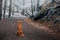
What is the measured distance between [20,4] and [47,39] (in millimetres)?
82547

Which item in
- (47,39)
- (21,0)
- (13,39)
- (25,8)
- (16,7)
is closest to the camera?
(13,39)

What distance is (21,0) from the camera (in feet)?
312

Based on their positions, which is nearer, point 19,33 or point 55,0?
point 19,33

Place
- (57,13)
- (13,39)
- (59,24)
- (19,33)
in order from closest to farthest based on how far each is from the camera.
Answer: (13,39)
(19,33)
(59,24)
(57,13)

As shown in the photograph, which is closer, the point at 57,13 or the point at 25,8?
the point at 57,13

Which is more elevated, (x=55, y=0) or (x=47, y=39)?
(x=55, y=0)

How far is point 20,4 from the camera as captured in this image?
92625mm

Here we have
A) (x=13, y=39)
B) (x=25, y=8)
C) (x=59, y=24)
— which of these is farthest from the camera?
(x=25, y=8)

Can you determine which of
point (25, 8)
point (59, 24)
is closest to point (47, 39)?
point (59, 24)

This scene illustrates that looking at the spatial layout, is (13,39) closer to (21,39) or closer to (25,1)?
(21,39)

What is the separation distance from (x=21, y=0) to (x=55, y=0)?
65.3m

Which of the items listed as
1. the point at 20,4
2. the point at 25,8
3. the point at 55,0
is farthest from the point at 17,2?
the point at 55,0

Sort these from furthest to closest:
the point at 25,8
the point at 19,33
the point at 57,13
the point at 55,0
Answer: the point at 25,8 → the point at 55,0 → the point at 57,13 → the point at 19,33

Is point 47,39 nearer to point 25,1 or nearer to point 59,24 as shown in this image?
point 59,24
